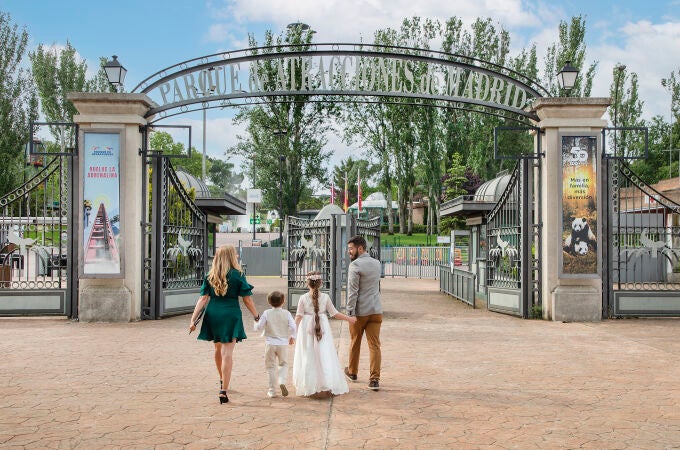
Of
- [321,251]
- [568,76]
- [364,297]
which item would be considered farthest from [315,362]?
[568,76]

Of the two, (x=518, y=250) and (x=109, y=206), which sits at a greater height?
(x=109, y=206)

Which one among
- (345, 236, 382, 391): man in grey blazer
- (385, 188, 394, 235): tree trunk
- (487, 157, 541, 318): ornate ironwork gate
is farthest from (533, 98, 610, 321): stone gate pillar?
(385, 188, 394, 235): tree trunk

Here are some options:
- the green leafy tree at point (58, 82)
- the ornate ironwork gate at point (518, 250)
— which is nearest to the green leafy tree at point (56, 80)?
the green leafy tree at point (58, 82)

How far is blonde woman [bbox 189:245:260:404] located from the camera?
6.30m

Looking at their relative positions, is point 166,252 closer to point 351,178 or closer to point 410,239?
point 410,239

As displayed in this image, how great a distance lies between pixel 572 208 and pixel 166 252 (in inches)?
334

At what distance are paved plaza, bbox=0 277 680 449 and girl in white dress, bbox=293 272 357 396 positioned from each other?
15 centimetres

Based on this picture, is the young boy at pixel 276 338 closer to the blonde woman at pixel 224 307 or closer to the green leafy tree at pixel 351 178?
the blonde woman at pixel 224 307

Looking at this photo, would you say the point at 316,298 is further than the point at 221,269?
Yes

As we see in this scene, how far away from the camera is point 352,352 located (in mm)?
7281

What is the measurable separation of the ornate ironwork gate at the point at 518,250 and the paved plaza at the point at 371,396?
2.58 metres

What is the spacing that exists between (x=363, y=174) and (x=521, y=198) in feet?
268

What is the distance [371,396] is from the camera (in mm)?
6504

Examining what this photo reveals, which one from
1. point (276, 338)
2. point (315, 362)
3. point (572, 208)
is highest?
point (572, 208)
